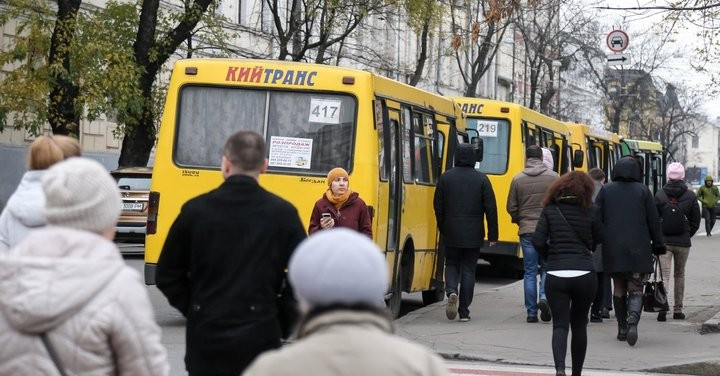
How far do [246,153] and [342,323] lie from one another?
2.46 meters

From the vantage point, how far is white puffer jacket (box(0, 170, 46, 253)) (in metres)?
6.66

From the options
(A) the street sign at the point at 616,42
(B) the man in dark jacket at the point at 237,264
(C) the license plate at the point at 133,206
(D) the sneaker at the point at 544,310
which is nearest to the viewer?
(B) the man in dark jacket at the point at 237,264

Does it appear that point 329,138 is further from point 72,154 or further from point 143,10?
point 143,10

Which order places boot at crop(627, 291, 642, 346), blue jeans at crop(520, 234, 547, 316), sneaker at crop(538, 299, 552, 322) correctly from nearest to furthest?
boot at crop(627, 291, 642, 346)
blue jeans at crop(520, 234, 547, 316)
sneaker at crop(538, 299, 552, 322)

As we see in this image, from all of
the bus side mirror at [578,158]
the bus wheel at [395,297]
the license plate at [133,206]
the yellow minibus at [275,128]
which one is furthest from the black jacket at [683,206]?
the license plate at [133,206]

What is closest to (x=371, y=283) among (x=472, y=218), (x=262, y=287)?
(x=262, y=287)

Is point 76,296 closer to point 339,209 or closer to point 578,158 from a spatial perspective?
point 339,209

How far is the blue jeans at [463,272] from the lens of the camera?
48.6ft

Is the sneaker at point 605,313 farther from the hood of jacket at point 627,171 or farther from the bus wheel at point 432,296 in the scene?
the hood of jacket at point 627,171

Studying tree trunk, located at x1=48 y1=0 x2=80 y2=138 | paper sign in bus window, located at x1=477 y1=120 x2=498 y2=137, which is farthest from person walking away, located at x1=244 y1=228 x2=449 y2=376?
tree trunk, located at x1=48 y1=0 x2=80 y2=138

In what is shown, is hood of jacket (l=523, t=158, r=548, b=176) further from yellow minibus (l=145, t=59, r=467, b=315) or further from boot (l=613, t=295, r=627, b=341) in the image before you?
boot (l=613, t=295, r=627, b=341)

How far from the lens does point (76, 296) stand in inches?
159

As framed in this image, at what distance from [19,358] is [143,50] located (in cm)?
2468

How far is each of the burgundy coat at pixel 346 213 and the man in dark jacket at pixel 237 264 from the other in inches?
264
